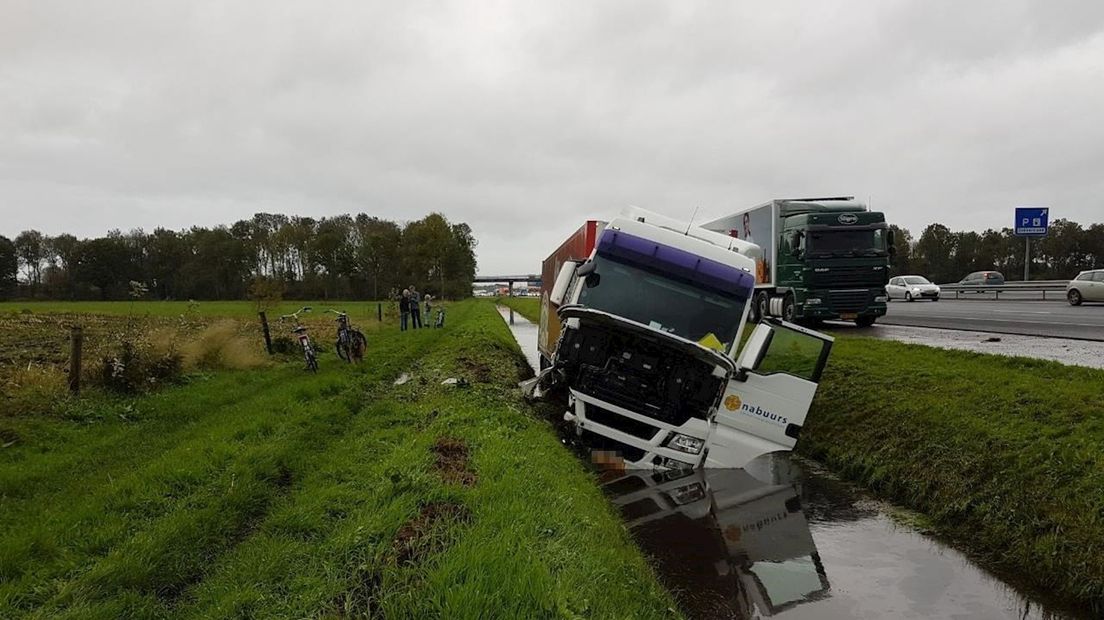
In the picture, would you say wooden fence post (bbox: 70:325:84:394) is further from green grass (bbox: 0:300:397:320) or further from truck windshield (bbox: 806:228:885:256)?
truck windshield (bbox: 806:228:885:256)

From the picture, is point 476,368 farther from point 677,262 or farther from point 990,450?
point 990,450

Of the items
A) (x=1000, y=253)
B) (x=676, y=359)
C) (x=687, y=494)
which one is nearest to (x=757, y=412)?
(x=676, y=359)

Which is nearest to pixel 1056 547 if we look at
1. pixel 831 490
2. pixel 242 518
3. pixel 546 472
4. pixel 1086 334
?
pixel 831 490

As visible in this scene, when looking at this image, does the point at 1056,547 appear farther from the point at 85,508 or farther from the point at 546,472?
the point at 85,508

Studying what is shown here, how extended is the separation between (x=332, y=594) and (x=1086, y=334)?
16.4 metres

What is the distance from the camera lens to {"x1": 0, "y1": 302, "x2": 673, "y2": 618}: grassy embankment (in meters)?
3.98

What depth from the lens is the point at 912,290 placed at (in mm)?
37625

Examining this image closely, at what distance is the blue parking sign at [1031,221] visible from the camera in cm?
3612

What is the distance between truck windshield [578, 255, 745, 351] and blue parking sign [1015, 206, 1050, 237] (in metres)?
36.5

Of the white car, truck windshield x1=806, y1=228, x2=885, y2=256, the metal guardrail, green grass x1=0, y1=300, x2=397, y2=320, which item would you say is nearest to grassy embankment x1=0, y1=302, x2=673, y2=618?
green grass x1=0, y1=300, x2=397, y2=320

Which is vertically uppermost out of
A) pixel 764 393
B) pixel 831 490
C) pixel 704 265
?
pixel 704 265

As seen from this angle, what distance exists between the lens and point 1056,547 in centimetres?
543

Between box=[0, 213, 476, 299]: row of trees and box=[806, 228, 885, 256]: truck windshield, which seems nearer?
box=[806, 228, 885, 256]: truck windshield

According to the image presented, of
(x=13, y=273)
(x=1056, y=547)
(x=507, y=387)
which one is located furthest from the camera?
(x=13, y=273)
